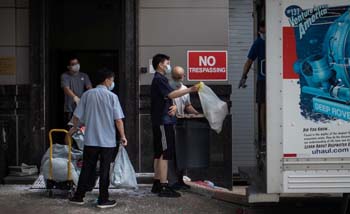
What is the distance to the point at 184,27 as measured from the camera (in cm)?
903

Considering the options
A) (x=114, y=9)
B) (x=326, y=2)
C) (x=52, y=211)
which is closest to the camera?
(x=326, y=2)

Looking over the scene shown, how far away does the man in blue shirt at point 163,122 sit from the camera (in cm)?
742

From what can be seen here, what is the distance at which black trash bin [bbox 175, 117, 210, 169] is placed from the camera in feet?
25.5

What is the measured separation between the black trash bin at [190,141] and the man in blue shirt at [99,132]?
1.04m

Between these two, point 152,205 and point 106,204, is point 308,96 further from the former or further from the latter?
point 106,204

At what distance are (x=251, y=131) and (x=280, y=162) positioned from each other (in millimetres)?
4575

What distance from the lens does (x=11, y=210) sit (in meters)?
6.94

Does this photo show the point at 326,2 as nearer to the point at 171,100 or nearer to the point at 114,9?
the point at 171,100

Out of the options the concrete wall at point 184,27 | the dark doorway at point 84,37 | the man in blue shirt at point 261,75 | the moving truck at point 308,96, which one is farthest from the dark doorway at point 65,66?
the moving truck at point 308,96

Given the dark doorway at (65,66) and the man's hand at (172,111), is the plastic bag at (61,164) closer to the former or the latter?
the man's hand at (172,111)

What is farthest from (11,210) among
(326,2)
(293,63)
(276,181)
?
(326,2)

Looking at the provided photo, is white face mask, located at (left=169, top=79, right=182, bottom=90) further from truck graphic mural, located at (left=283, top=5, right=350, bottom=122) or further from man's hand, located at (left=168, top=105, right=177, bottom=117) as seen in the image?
truck graphic mural, located at (left=283, top=5, right=350, bottom=122)

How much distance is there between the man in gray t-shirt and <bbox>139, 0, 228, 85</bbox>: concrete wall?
125cm

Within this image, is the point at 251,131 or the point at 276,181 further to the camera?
the point at 251,131
